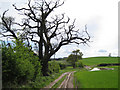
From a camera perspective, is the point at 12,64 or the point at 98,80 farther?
the point at 98,80

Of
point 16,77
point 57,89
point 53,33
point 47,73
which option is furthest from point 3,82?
point 53,33

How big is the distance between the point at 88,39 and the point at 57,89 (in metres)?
16.8

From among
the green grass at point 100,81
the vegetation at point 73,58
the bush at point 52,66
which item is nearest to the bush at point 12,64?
the green grass at point 100,81

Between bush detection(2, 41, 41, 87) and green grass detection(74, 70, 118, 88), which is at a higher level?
bush detection(2, 41, 41, 87)

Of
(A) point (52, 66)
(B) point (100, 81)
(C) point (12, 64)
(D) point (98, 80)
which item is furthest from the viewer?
(A) point (52, 66)

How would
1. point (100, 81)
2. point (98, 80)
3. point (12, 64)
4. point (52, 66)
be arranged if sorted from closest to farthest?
point (12, 64)
point (100, 81)
point (98, 80)
point (52, 66)

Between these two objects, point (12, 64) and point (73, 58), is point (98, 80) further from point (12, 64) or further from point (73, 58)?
point (73, 58)

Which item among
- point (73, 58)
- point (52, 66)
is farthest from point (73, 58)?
point (52, 66)

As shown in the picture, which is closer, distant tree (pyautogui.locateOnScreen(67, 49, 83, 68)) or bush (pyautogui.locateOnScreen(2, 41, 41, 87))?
bush (pyautogui.locateOnScreen(2, 41, 41, 87))

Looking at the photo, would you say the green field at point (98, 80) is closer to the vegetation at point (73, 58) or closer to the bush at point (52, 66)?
the bush at point (52, 66)

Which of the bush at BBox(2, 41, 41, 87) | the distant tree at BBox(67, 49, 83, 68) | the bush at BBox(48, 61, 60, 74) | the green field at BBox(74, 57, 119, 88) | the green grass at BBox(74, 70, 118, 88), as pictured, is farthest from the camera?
the distant tree at BBox(67, 49, 83, 68)

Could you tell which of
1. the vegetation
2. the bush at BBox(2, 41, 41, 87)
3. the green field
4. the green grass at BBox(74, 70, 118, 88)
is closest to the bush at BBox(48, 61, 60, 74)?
the green field

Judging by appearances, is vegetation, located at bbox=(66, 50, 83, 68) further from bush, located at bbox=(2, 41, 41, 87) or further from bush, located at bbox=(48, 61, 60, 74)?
bush, located at bbox=(2, 41, 41, 87)

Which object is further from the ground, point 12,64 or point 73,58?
point 12,64
